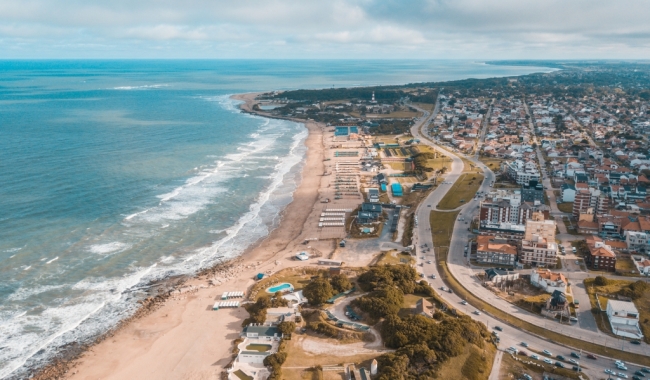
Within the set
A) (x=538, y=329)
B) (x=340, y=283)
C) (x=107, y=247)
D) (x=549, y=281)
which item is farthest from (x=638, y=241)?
(x=107, y=247)

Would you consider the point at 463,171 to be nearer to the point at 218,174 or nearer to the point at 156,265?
the point at 218,174

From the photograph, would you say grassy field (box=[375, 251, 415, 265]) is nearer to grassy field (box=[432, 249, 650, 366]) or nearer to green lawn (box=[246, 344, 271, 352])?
grassy field (box=[432, 249, 650, 366])

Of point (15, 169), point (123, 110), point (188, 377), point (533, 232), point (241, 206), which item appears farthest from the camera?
point (123, 110)

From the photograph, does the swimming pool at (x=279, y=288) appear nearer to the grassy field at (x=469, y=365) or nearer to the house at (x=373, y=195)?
the grassy field at (x=469, y=365)

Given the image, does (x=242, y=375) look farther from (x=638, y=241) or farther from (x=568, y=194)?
(x=568, y=194)

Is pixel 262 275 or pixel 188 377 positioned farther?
pixel 262 275

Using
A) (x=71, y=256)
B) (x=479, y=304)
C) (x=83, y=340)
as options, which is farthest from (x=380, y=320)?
(x=71, y=256)

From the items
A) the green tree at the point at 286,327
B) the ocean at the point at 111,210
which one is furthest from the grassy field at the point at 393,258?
the ocean at the point at 111,210
